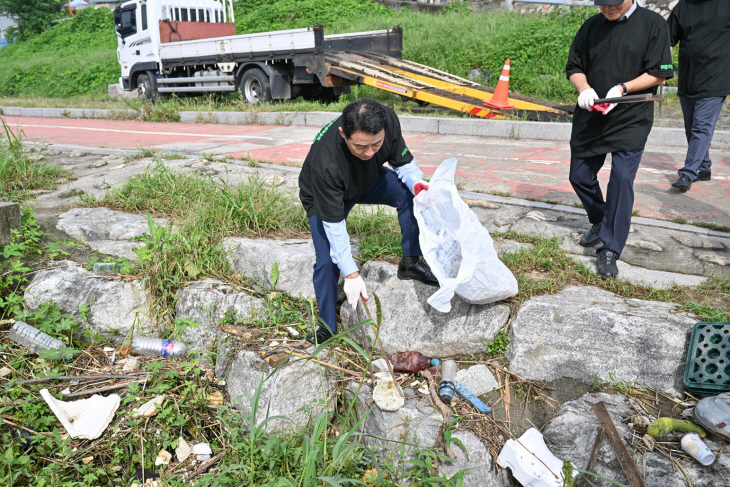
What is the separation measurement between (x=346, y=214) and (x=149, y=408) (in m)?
1.51

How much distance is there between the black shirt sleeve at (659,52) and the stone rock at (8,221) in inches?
166

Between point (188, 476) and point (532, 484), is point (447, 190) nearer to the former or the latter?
point (532, 484)

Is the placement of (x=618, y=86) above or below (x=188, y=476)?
above

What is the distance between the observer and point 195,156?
644 centimetres

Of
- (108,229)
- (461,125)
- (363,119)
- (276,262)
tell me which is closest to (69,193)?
(108,229)

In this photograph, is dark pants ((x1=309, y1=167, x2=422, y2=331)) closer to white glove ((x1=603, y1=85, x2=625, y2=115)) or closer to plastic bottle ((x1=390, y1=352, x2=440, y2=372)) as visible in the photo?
plastic bottle ((x1=390, y1=352, x2=440, y2=372))

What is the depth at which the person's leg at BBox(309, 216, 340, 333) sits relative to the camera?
2.98m

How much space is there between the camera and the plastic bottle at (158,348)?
349cm

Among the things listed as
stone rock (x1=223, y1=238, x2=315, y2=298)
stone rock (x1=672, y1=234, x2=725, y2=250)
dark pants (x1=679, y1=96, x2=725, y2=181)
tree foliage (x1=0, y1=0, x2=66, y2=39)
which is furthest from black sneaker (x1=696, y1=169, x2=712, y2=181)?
tree foliage (x1=0, y1=0, x2=66, y2=39)

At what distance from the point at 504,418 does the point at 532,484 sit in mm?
352

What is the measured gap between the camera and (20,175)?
524cm

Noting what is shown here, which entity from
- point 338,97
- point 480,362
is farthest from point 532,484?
point 338,97

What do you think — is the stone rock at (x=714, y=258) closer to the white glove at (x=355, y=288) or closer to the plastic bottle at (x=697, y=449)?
the plastic bottle at (x=697, y=449)

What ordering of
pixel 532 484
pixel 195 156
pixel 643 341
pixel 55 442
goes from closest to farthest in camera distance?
1. pixel 532 484
2. pixel 643 341
3. pixel 55 442
4. pixel 195 156
